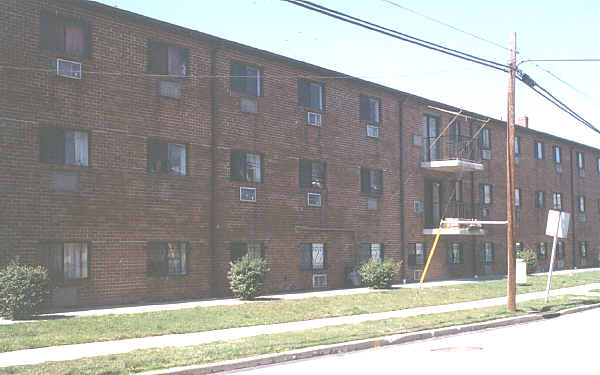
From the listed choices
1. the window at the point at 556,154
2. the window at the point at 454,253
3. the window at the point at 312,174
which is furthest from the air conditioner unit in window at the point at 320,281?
the window at the point at 556,154

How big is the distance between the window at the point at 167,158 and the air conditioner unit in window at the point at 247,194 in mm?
2307

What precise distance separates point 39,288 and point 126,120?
5649 mm

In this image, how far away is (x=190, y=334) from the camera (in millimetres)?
12703

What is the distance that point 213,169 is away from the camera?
20.2m

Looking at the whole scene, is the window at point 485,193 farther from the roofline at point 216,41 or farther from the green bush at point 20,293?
the green bush at point 20,293

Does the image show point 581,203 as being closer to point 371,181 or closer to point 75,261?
point 371,181

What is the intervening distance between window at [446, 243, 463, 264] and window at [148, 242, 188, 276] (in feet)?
51.2

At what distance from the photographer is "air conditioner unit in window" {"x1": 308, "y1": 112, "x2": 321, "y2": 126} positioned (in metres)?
23.8

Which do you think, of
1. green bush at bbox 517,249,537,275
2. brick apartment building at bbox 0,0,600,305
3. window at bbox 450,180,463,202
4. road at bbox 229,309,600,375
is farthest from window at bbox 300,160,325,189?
green bush at bbox 517,249,537,275

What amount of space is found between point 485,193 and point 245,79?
17.3 meters

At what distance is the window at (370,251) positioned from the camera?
25625mm

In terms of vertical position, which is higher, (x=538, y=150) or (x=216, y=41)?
(x=216, y=41)

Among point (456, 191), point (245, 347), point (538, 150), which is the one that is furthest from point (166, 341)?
point (538, 150)

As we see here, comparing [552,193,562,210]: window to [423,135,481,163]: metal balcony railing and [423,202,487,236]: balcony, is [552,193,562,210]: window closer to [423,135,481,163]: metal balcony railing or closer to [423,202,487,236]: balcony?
[423,202,487,236]: balcony
